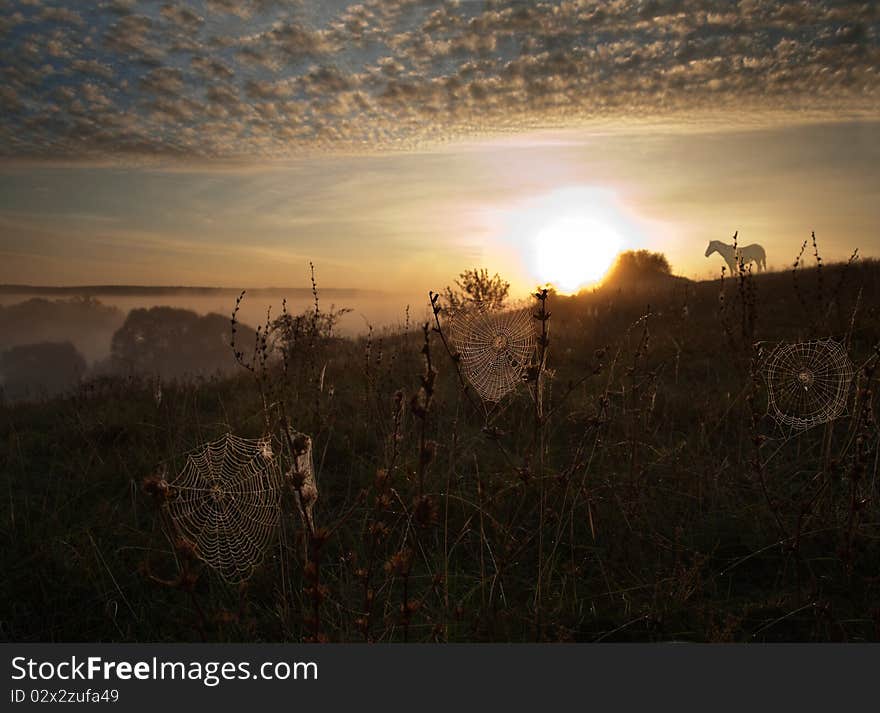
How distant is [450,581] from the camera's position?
3.29 meters

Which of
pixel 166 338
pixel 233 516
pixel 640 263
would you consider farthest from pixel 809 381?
pixel 166 338

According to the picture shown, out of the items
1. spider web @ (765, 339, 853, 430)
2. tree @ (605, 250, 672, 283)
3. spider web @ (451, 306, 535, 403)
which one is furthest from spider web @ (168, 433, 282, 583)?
tree @ (605, 250, 672, 283)

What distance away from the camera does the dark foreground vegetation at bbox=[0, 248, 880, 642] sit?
2748 millimetres

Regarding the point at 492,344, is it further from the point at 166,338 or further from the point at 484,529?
the point at 166,338

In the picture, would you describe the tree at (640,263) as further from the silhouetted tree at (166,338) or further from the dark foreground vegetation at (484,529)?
the silhouetted tree at (166,338)

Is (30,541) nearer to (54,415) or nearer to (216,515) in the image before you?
(216,515)

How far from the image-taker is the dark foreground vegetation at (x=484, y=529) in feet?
9.02

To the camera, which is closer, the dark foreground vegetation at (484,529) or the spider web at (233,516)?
the dark foreground vegetation at (484,529)

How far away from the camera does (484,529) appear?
3822 mm

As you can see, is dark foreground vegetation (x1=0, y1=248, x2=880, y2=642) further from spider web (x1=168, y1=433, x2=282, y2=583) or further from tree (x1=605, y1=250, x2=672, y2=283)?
tree (x1=605, y1=250, x2=672, y2=283)

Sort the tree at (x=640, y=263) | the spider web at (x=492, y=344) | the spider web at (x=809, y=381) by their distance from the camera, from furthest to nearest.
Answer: the tree at (x=640, y=263), the spider web at (x=809, y=381), the spider web at (x=492, y=344)

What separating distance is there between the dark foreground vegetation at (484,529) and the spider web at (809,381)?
7.5 inches

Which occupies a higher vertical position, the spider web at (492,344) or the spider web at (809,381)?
the spider web at (492,344)

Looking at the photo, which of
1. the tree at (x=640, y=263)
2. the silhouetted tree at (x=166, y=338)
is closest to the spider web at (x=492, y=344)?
the tree at (x=640, y=263)
